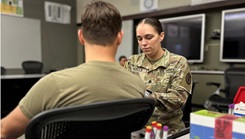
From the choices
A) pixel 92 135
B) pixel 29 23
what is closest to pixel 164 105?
pixel 92 135

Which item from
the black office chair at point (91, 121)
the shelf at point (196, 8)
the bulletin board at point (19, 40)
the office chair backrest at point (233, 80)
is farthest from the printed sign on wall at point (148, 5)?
the black office chair at point (91, 121)

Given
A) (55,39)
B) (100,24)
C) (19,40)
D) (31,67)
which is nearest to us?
(100,24)

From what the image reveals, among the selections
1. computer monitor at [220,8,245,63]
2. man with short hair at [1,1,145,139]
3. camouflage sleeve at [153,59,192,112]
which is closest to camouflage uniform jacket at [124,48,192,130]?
camouflage sleeve at [153,59,192,112]

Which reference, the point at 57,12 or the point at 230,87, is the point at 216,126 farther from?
the point at 57,12

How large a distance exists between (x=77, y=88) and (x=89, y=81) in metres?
0.05

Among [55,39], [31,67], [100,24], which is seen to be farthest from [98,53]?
[55,39]

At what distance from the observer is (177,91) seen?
1.29 metres

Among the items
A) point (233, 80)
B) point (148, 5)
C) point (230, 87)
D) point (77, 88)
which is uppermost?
point (148, 5)

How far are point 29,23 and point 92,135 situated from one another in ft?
17.6

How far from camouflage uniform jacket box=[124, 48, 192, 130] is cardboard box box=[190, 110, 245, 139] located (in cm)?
47

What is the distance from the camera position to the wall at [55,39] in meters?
5.50

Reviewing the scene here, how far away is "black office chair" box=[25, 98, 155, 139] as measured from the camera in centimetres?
59

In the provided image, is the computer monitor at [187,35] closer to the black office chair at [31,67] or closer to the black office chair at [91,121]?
the black office chair at [31,67]

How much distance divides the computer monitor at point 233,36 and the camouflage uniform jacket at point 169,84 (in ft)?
8.64
